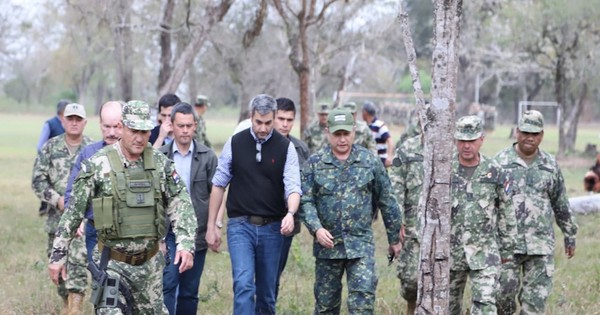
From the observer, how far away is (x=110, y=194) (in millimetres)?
5805

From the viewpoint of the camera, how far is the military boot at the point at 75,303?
752 centimetres

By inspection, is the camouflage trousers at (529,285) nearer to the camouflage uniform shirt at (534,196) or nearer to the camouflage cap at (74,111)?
the camouflage uniform shirt at (534,196)

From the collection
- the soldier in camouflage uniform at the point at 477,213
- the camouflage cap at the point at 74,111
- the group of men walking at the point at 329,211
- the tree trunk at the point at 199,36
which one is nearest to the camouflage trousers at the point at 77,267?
the group of men walking at the point at 329,211

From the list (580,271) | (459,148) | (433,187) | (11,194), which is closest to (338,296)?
(459,148)

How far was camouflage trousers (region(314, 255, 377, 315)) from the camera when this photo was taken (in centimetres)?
680

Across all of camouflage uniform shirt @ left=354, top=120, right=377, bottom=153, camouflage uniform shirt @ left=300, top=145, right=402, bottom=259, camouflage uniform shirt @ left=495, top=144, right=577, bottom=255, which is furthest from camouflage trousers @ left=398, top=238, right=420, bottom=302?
camouflage uniform shirt @ left=354, top=120, right=377, bottom=153

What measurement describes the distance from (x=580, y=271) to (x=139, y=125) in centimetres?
643

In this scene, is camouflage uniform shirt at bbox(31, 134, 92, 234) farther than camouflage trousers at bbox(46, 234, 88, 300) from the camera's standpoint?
Yes

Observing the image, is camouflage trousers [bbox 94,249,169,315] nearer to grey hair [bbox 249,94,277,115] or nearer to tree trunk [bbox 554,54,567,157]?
grey hair [bbox 249,94,277,115]

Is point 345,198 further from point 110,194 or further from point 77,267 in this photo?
point 77,267

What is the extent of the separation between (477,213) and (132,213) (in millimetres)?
2744

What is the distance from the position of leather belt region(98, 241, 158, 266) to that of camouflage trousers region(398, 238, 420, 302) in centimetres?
274

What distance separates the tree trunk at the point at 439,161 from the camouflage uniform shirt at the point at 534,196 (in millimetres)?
2898

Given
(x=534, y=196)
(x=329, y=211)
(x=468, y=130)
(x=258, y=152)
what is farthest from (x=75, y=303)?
(x=534, y=196)
